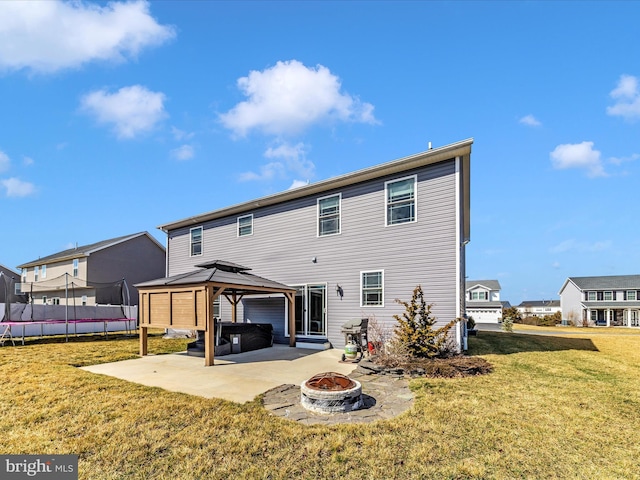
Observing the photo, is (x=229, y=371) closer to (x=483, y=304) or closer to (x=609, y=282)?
(x=483, y=304)

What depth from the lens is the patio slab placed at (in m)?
6.15

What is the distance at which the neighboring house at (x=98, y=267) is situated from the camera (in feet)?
75.0

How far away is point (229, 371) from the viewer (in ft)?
25.1

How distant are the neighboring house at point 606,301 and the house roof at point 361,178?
33.7 metres

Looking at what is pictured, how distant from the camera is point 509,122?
1260 cm

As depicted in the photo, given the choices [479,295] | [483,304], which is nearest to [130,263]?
[483,304]

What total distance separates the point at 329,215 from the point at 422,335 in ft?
17.9

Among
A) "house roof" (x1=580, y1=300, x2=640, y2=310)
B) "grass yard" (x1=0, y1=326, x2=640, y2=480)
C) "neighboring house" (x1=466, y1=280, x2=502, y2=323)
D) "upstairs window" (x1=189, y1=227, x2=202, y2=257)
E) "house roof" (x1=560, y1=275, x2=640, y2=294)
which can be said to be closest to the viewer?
"grass yard" (x1=0, y1=326, x2=640, y2=480)

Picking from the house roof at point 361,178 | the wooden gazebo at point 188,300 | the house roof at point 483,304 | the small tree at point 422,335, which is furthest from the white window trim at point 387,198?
the house roof at point 483,304

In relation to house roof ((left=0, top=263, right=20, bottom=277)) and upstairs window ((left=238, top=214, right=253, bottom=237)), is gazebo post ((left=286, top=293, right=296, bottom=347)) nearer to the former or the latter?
upstairs window ((left=238, top=214, right=253, bottom=237))

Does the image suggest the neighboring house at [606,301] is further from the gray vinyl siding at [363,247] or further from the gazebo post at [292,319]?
the gazebo post at [292,319]

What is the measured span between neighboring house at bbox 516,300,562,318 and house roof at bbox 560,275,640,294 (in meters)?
17.7

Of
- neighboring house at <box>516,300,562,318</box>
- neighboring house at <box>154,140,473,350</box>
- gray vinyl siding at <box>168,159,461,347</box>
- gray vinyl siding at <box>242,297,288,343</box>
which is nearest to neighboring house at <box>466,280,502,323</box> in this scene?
neighboring house at <box>516,300,562,318</box>

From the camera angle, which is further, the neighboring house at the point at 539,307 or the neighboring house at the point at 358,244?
the neighboring house at the point at 539,307
